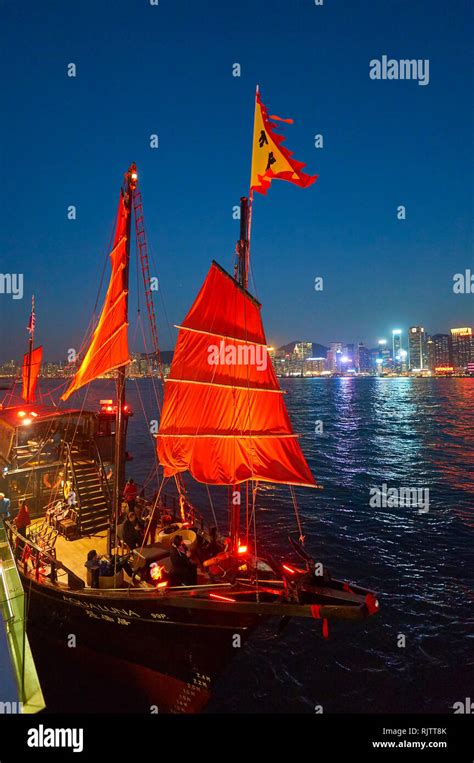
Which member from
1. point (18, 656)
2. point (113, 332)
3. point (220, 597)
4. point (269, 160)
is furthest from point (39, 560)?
point (269, 160)

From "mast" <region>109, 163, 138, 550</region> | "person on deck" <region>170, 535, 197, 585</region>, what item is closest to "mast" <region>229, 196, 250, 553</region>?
"person on deck" <region>170, 535, 197, 585</region>

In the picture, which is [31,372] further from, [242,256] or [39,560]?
[242,256]

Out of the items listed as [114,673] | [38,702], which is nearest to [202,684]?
[114,673]

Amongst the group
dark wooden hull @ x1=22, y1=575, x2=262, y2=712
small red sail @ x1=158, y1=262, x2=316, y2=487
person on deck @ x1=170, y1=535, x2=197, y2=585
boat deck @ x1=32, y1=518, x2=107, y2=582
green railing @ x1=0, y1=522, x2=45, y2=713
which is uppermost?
small red sail @ x1=158, y1=262, x2=316, y2=487

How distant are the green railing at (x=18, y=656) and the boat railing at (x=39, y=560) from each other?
326cm

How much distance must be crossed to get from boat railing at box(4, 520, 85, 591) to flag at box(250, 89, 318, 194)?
13084 mm

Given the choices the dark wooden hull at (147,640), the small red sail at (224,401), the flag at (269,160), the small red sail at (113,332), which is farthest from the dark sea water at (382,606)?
the flag at (269,160)

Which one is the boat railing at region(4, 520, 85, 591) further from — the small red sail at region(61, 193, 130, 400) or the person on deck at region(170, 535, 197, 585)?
the small red sail at region(61, 193, 130, 400)

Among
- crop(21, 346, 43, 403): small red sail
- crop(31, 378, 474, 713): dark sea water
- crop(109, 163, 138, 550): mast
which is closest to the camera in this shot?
crop(31, 378, 474, 713): dark sea water

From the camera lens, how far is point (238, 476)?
13.5 metres

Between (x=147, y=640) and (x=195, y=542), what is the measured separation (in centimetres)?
299

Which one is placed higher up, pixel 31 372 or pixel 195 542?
pixel 31 372

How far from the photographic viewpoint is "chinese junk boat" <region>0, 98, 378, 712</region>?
10570mm

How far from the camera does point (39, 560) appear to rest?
1285cm
